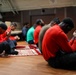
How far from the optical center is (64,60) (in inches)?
147

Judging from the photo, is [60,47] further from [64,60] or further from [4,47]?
[4,47]

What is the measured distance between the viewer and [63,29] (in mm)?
3809

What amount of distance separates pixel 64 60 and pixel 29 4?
7.45 meters

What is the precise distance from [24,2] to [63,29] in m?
7.37

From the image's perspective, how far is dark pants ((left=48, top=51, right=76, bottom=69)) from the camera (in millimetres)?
3691

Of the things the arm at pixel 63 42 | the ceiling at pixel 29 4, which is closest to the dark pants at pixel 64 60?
the arm at pixel 63 42

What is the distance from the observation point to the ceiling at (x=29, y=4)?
32.9 feet

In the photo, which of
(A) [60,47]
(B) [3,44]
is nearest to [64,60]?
(A) [60,47]

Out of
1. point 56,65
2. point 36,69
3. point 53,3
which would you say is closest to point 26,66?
point 36,69

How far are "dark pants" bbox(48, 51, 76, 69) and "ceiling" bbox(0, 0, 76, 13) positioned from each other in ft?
20.7

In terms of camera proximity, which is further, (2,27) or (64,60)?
(2,27)

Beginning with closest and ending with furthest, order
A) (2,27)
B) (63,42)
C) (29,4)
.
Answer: (63,42), (2,27), (29,4)

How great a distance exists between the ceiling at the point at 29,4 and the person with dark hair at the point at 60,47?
20.3 ft

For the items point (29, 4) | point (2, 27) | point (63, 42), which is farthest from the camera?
point (29, 4)
